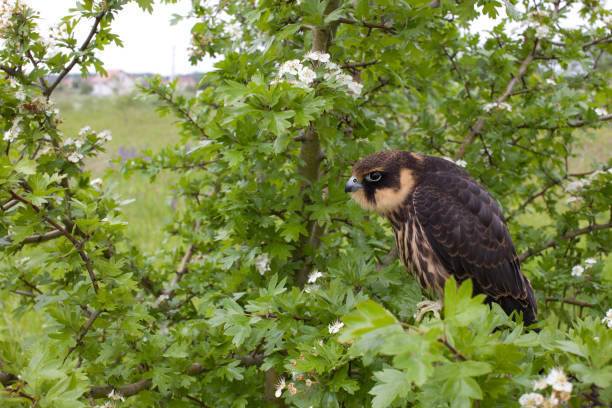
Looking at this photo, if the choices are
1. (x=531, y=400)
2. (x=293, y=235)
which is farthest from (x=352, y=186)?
(x=531, y=400)

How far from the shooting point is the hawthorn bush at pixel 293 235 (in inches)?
44.9

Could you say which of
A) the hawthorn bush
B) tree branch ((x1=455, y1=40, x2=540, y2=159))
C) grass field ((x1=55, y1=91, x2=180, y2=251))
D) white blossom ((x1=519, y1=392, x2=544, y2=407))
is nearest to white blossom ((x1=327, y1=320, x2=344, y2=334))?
the hawthorn bush

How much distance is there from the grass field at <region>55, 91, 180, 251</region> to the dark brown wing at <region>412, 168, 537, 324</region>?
1.79m

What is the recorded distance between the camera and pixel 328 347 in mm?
1517

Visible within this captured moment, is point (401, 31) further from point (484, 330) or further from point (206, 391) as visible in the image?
point (206, 391)

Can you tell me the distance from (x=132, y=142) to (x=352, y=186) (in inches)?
413

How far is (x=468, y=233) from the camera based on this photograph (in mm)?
2291

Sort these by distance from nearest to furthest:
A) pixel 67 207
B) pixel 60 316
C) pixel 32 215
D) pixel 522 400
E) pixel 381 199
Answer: pixel 522 400 → pixel 32 215 → pixel 60 316 → pixel 67 207 → pixel 381 199

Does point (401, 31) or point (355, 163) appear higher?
point (401, 31)

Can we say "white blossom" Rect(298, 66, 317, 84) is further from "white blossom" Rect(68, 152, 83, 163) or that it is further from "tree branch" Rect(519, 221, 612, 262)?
"tree branch" Rect(519, 221, 612, 262)

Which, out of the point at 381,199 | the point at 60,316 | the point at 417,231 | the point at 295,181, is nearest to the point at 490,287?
the point at 417,231

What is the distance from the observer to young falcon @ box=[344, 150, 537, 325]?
7.50 ft

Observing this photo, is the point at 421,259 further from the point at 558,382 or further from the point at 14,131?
the point at 14,131

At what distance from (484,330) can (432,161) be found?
1545 mm
